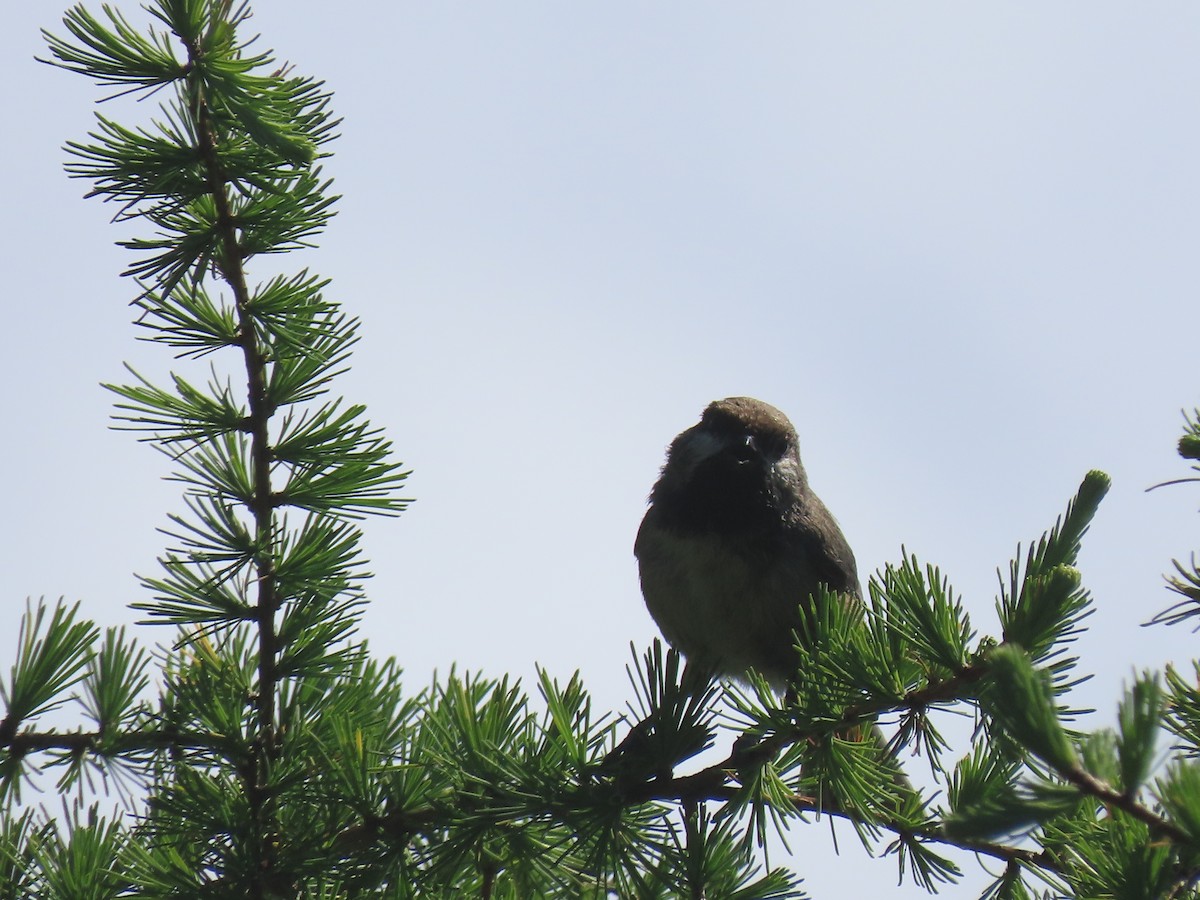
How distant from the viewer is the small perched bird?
4.51 meters

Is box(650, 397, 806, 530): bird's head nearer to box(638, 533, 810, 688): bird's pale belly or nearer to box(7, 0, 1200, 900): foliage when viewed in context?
box(638, 533, 810, 688): bird's pale belly

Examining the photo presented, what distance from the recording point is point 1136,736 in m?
1.38

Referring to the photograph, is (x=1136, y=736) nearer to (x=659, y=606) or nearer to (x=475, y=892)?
(x=475, y=892)

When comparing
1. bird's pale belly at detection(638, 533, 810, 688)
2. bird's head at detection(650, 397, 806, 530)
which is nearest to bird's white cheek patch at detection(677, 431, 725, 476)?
bird's head at detection(650, 397, 806, 530)

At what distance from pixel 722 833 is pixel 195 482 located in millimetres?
1329

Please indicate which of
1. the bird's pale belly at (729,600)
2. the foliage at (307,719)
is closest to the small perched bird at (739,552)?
the bird's pale belly at (729,600)

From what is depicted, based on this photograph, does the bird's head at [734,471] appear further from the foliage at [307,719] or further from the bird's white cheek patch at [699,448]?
the foliage at [307,719]

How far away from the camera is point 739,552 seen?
454 cm

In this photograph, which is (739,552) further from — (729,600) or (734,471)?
(734,471)

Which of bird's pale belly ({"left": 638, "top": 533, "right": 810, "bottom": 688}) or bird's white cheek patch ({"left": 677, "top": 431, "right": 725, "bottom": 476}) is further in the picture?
bird's white cheek patch ({"left": 677, "top": 431, "right": 725, "bottom": 476})

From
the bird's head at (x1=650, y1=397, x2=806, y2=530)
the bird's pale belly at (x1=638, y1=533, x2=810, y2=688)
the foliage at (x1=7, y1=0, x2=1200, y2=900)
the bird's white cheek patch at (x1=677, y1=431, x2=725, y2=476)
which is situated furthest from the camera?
the bird's white cheek patch at (x1=677, y1=431, x2=725, y2=476)

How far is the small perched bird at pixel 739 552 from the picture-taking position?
451 cm

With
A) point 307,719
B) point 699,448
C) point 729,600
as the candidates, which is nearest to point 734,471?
point 699,448

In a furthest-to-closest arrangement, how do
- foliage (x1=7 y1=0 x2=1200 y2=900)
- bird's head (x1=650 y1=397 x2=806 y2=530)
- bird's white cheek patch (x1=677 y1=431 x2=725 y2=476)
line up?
bird's white cheek patch (x1=677 y1=431 x2=725 y2=476) < bird's head (x1=650 y1=397 x2=806 y2=530) < foliage (x1=7 y1=0 x2=1200 y2=900)
